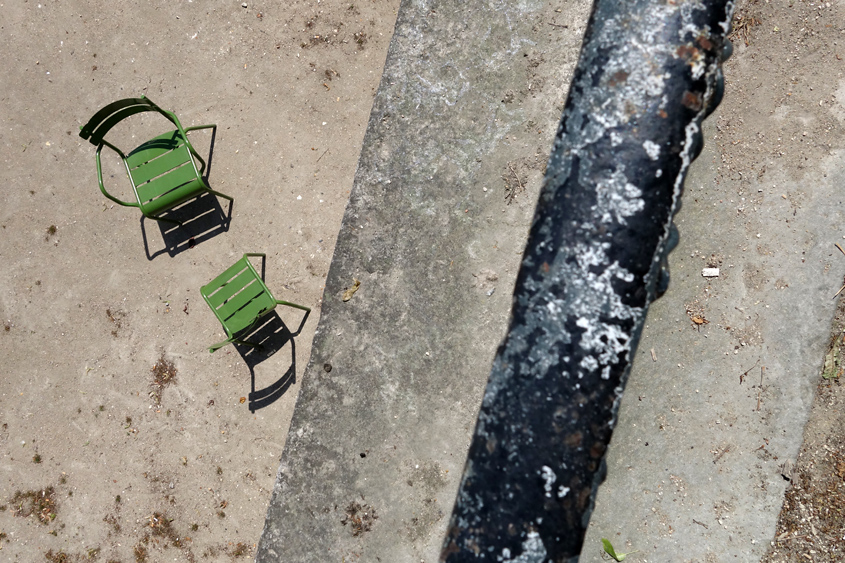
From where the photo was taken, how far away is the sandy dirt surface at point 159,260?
3695 millimetres

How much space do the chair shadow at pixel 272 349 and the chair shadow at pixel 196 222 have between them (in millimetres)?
788

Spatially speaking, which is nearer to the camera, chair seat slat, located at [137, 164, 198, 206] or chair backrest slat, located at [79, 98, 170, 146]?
chair backrest slat, located at [79, 98, 170, 146]

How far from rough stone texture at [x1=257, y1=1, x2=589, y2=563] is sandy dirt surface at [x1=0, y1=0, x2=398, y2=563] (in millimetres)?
232

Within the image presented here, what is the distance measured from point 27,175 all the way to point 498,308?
3.73 metres

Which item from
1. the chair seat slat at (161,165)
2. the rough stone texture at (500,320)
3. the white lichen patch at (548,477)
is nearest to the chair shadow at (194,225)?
the chair seat slat at (161,165)

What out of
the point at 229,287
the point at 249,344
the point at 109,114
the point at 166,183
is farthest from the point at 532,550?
the point at 109,114

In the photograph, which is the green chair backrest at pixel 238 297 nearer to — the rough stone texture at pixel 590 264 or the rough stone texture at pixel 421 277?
the rough stone texture at pixel 421 277

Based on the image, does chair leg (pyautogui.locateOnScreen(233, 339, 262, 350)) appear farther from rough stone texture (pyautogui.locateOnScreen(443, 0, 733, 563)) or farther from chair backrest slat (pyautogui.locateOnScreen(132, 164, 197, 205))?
rough stone texture (pyautogui.locateOnScreen(443, 0, 733, 563))

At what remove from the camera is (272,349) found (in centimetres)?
369

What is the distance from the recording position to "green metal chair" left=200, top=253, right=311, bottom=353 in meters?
3.38

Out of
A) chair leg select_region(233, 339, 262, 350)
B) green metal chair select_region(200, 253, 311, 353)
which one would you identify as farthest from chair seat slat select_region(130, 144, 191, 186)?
chair leg select_region(233, 339, 262, 350)

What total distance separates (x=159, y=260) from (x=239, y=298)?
0.88 metres

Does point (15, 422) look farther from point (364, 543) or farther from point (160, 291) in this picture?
point (364, 543)

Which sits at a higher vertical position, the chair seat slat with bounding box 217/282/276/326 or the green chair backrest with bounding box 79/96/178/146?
the green chair backrest with bounding box 79/96/178/146
